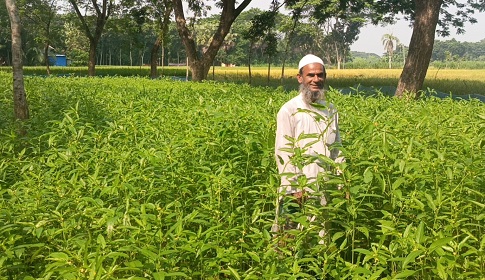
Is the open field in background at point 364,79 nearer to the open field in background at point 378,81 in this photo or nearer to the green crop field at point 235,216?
the open field in background at point 378,81

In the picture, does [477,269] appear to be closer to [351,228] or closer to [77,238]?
[351,228]

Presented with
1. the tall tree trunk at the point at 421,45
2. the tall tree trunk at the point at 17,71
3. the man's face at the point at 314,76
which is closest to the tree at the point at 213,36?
the tall tree trunk at the point at 421,45

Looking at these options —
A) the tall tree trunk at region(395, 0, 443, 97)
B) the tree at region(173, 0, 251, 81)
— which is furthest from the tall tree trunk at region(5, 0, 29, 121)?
the tree at region(173, 0, 251, 81)

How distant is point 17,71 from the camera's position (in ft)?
28.3

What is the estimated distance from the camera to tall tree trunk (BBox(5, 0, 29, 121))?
8242 millimetres

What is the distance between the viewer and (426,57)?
14.7 m

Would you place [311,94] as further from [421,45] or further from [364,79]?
[364,79]

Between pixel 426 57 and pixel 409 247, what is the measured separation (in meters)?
13.5

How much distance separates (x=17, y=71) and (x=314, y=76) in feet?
22.3

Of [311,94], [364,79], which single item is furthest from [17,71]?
[364,79]

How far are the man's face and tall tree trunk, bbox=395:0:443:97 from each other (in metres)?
11.7

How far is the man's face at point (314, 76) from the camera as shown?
3.60 metres

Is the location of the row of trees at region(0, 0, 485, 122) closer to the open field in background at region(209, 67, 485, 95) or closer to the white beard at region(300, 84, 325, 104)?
the open field in background at region(209, 67, 485, 95)

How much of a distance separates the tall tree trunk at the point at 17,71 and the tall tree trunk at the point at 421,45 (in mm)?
10479
